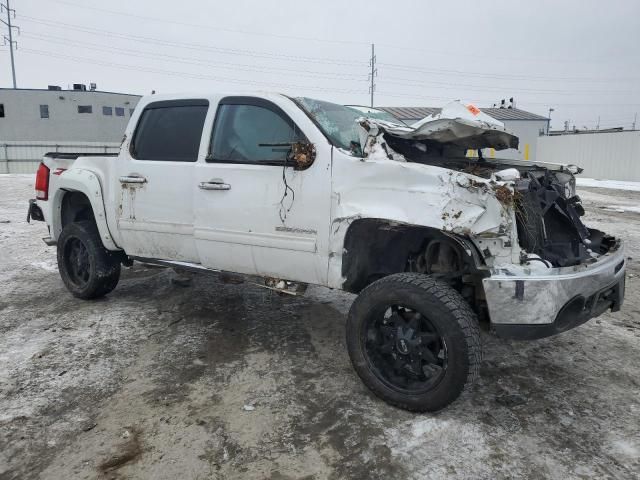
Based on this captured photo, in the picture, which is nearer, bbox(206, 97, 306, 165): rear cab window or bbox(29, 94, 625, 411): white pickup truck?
bbox(29, 94, 625, 411): white pickup truck

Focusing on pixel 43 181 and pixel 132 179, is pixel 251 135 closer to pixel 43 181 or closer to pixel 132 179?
pixel 132 179

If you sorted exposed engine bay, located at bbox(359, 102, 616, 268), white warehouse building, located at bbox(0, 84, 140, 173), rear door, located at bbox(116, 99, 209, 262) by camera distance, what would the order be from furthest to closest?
white warehouse building, located at bbox(0, 84, 140, 173) < rear door, located at bbox(116, 99, 209, 262) < exposed engine bay, located at bbox(359, 102, 616, 268)

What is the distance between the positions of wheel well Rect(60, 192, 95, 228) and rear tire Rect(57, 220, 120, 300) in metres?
0.21

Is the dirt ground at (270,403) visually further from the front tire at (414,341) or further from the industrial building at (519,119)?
the industrial building at (519,119)

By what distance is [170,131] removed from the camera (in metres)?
4.27

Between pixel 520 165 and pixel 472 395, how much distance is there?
192 cm

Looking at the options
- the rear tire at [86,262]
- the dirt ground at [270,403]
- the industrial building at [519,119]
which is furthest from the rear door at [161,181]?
the industrial building at [519,119]

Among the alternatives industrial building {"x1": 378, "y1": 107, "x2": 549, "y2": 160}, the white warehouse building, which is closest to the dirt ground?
industrial building {"x1": 378, "y1": 107, "x2": 549, "y2": 160}

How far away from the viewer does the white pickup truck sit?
281 cm

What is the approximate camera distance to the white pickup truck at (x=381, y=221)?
2807 millimetres

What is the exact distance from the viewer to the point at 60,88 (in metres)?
32.3

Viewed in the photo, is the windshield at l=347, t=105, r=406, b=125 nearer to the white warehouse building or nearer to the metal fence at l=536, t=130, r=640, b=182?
the metal fence at l=536, t=130, r=640, b=182

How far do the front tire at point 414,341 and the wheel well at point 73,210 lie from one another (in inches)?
138

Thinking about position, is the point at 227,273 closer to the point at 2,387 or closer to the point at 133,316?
the point at 133,316
